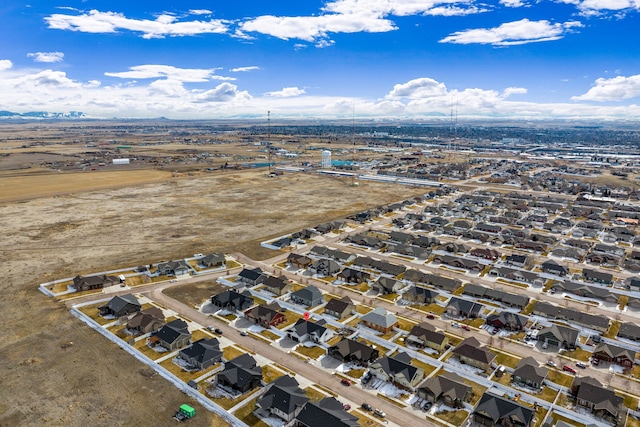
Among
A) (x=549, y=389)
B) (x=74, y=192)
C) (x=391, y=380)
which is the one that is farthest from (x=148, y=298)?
(x=74, y=192)

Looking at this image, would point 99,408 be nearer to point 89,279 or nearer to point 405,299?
point 89,279

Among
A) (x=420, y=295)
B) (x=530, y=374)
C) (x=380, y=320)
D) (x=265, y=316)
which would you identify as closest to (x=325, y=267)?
(x=420, y=295)

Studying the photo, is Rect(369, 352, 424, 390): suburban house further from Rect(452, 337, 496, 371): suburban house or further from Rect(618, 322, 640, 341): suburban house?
Rect(618, 322, 640, 341): suburban house

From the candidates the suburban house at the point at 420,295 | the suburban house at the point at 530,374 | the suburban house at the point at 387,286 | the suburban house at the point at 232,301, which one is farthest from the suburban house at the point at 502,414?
the suburban house at the point at 232,301

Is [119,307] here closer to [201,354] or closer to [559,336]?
[201,354]

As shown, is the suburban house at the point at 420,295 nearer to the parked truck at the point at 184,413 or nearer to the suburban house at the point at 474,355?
the suburban house at the point at 474,355

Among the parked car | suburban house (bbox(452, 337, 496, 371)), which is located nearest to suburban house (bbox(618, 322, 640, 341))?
suburban house (bbox(452, 337, 496, 371))
